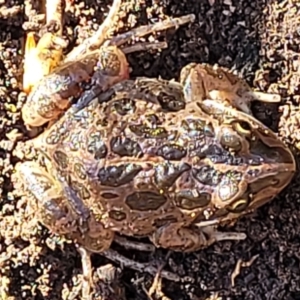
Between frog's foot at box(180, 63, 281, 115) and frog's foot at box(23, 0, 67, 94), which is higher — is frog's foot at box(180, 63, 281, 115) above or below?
below

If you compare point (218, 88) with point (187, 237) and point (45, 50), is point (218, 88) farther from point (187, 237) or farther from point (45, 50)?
point (45, 50)

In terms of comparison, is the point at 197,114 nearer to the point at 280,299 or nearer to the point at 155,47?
the point at 155,47

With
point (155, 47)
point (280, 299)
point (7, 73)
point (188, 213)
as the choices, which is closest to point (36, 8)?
point (7, 73)

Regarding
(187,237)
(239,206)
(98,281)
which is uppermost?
(239,206)

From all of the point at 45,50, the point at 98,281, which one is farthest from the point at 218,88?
the point at 98,281

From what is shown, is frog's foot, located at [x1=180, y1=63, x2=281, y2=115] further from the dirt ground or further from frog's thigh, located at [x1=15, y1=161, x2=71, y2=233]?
frog's thigh, located at [x1=15, y1=161, x2=71, y2=233]

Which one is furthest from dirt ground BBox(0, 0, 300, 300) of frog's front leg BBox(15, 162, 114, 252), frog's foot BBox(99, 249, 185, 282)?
frog's front leg BBox(15, 162, 114, 252)
